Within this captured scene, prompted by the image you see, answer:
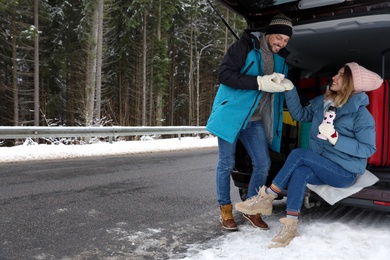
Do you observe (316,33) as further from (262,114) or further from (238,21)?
(238,21)

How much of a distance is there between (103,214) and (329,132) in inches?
93.4

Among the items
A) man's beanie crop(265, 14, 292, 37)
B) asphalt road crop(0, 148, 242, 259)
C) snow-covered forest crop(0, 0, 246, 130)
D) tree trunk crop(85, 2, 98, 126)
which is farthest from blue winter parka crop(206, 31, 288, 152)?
snow-covered forest crop(0, 0, 246, 130)

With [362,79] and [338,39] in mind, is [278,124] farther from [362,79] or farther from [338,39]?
[338,39]

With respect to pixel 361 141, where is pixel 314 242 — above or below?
below

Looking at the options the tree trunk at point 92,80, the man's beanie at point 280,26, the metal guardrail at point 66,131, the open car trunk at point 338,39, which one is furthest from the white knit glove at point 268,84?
the tree trunk at point 92,80

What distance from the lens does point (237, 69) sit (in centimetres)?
297

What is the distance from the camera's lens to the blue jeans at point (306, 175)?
2.75m

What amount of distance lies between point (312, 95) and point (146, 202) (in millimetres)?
2598

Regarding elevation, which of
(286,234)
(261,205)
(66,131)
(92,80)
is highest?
(92,80)

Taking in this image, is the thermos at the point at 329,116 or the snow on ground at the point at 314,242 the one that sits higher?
the thermos at the point at 329,116

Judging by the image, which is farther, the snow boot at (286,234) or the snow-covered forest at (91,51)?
the snow-covered forest at (91,51)

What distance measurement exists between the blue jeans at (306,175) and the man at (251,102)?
38 cm

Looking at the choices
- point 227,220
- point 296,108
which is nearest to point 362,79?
point 296,108

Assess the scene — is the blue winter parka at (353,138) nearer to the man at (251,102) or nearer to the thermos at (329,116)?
the thermos at (329,116)
